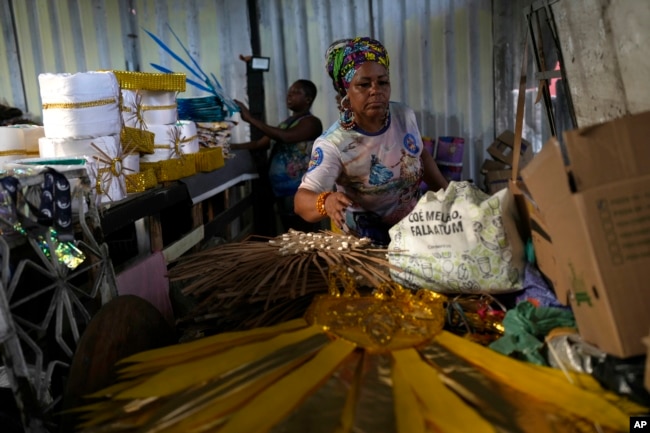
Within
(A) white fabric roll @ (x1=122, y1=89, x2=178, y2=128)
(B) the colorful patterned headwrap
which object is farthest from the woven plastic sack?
(A) white fabric roll @ (x1=122, y1=89, x2=178, y2=128)

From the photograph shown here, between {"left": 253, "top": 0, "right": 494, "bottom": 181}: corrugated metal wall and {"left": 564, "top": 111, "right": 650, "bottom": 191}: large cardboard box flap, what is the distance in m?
3.88

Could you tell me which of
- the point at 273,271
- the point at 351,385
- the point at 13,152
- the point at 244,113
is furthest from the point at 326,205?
the point at 244,113

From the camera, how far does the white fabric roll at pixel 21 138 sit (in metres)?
2.30

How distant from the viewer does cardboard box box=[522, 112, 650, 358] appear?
1.09 m

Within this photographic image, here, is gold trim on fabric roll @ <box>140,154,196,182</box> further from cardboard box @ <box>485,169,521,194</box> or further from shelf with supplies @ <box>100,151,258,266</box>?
cardboard box @ <box>485,169,521,194</box>

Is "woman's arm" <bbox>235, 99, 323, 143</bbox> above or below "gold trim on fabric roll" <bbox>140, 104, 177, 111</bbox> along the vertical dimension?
below

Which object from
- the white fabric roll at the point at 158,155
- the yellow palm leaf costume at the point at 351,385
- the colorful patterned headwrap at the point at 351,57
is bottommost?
the yellow palm leaf costume at the point at 351,385

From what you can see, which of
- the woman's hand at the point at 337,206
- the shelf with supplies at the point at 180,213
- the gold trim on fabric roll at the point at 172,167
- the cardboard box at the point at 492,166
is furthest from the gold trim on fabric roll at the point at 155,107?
the cardboard box at the point at 492,166

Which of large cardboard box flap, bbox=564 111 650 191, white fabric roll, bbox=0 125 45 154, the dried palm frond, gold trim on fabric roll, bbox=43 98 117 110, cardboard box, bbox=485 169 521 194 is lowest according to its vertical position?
the dried palm frond

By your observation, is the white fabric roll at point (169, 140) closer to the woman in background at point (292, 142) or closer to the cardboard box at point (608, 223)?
the woman in background at point (292, 142)

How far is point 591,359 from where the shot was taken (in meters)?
1.19

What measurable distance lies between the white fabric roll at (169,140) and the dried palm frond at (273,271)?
102cm

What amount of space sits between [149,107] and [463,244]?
200 centimetres

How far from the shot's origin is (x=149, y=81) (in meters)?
2.79
